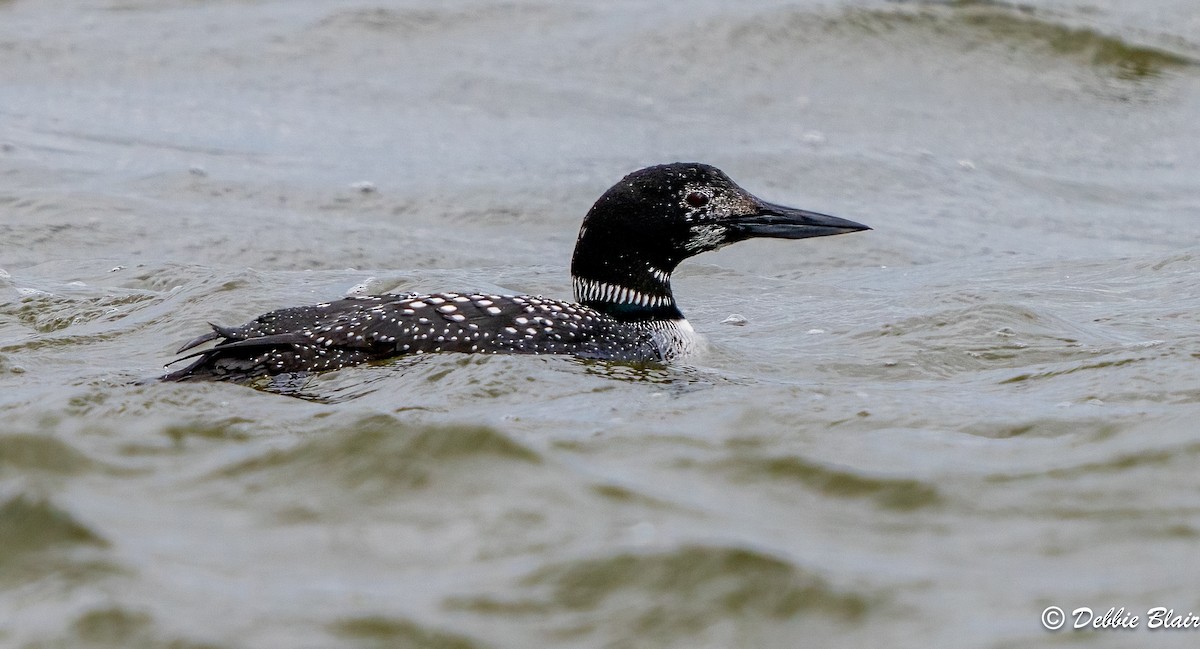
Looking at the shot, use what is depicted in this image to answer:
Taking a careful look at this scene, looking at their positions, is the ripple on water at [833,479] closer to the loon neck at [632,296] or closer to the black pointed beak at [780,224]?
the loon neck at [632,296]

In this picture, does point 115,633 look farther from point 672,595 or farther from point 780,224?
point 780,224

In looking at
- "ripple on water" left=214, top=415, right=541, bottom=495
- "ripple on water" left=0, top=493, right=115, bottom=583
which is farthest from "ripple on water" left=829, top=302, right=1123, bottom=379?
"ripple on water" left=0, top=493, right=115, bottom=583

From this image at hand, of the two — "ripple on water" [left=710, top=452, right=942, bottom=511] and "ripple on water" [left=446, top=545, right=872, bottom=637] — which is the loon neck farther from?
"ripple on water" [left=446, top=545, right=872, bottom=637]

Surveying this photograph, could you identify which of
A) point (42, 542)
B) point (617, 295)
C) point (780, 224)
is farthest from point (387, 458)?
point (780, 224)

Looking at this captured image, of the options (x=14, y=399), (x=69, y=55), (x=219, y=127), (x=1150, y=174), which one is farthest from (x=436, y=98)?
(x=14, y=399)

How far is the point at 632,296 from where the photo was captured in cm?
523

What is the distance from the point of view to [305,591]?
314 centimetres

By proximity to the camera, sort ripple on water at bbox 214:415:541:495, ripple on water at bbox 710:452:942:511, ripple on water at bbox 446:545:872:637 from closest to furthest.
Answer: ripple on water at bbox 446:545:872:637 → ripple on water at bbox 710:452:942:511 → ripple on water at bbox 214:415:541:495

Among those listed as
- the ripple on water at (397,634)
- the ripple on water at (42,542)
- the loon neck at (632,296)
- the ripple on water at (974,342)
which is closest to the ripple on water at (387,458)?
the ripple on water at (42,542)

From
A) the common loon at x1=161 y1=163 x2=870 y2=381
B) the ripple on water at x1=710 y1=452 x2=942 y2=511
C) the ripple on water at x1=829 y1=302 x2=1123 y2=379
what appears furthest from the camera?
the ripple on water at x1=829 y1=302 x2=1123 y2=379

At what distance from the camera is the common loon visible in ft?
14.7

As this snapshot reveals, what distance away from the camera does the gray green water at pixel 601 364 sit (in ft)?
10.5

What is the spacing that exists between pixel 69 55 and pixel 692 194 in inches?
256

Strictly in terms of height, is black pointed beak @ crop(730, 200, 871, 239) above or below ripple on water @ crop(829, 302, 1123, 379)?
above
